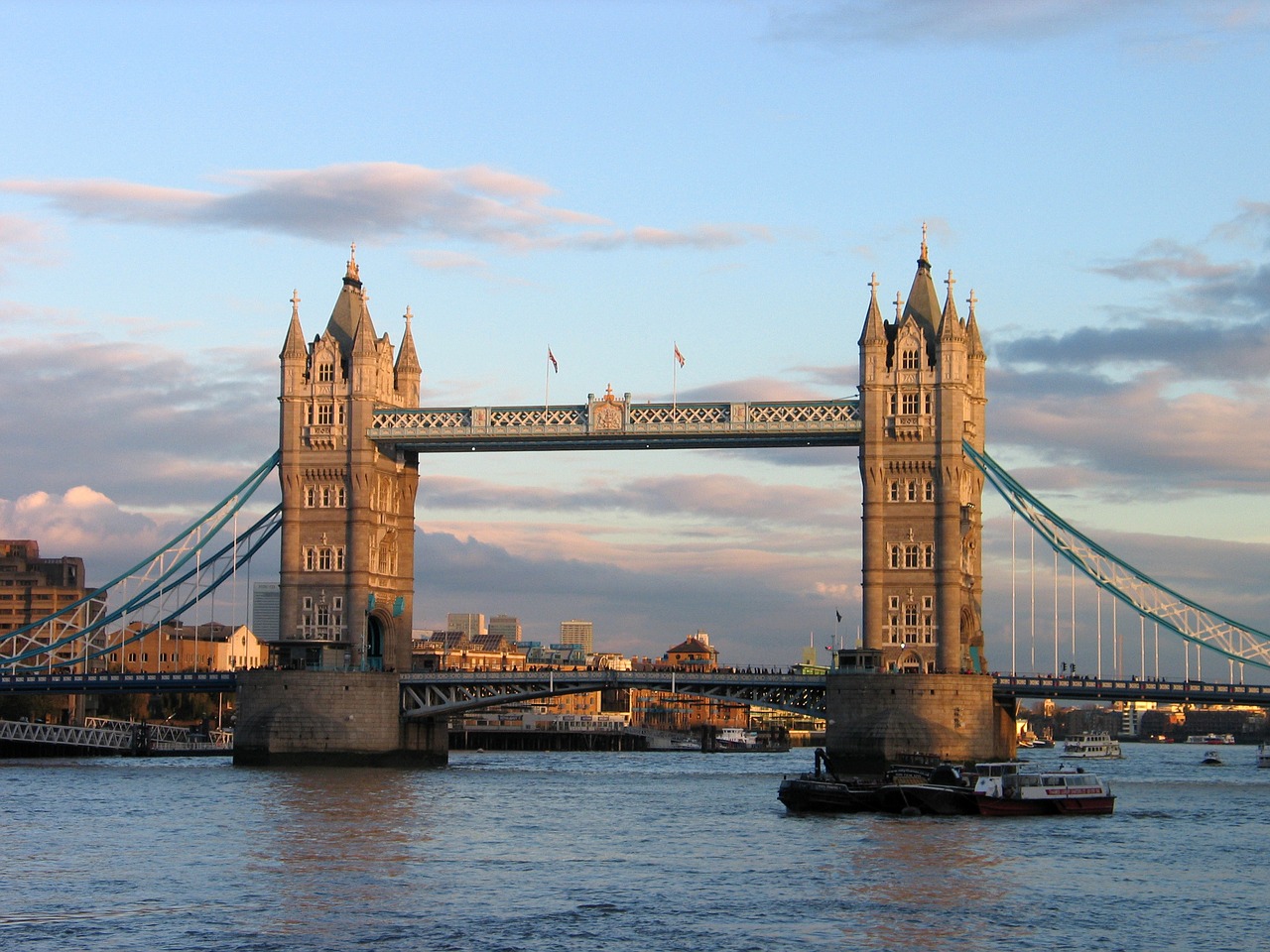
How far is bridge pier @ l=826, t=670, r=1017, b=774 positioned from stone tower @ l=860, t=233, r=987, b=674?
339 cm

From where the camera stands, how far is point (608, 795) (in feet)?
330

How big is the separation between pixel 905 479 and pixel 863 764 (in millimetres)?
16859

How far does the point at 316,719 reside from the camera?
11769 centimetres

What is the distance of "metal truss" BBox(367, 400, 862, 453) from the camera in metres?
116

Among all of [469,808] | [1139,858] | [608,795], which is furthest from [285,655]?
[1139,858]

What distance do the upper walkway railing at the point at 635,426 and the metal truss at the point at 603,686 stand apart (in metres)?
13.5

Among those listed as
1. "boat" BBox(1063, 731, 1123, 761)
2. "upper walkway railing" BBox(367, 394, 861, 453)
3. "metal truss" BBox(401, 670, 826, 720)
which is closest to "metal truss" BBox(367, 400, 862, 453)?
"upper walkway railing" BBox(367, 394, 861, 453)

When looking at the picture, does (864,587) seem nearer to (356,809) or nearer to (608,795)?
(608,795)

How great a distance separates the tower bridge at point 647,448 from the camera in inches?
4427

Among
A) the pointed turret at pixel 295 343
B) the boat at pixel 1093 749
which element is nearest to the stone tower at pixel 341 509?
the pointed turret at pixel 295 343

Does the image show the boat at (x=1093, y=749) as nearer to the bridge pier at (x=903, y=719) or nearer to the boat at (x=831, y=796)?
the bridge pier at (x=903, y=719)

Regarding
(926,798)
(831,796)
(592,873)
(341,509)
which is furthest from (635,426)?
(592,873)

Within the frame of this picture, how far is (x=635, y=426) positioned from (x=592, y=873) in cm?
5614

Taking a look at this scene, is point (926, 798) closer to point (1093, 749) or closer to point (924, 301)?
point (924, 301)
